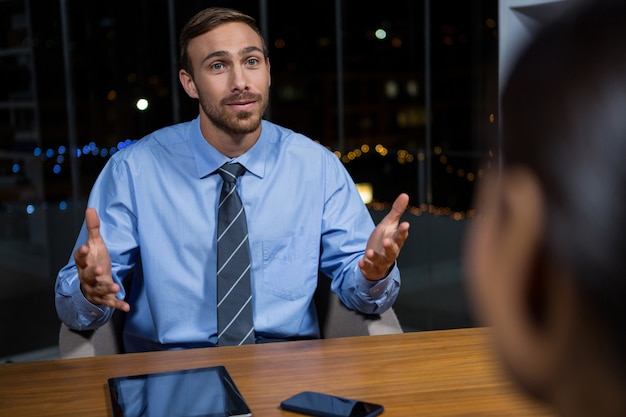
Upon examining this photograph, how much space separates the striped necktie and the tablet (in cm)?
51

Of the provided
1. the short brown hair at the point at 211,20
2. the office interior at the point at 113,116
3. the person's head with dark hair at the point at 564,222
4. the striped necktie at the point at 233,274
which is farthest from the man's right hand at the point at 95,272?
the office interior at the point at 113,116

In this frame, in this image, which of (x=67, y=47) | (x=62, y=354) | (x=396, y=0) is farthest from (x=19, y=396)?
(x=396, y=0)

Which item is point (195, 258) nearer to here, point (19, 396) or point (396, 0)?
point (19, 396)

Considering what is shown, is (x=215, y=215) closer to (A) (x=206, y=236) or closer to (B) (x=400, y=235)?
(A) (x=206, y=236)

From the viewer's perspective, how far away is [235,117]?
6.84 ft

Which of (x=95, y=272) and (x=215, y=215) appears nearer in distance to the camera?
(x=95, y=272)

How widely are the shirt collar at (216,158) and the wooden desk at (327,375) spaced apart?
63cm

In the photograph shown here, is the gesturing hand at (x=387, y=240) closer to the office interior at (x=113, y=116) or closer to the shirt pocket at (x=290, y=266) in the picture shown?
the shirt pocket at (x=290, y=266)

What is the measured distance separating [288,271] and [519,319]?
1.60m

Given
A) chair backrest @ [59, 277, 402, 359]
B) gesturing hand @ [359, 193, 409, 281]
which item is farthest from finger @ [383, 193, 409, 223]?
chair backrest @ [59, 277, 402, 359]

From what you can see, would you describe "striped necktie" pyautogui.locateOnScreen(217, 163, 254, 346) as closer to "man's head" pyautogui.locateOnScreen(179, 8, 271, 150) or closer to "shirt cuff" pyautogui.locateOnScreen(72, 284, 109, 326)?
"man's head" pyautogui.locateOnScreen(179, 8, 271, 150)

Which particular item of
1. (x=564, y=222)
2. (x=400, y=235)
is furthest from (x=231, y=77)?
(x=564, y=222)

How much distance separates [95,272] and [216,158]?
0.57 meters

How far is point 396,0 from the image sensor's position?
8.84 metres
